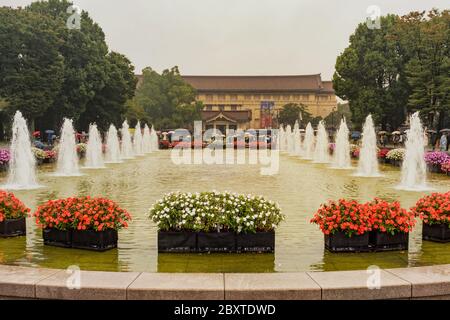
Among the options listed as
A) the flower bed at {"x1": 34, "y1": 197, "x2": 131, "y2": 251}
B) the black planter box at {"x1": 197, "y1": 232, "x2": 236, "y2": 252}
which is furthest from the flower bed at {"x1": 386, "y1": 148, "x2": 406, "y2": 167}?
the flower bed at {"x1": 34, "y1": 197, "x2": 131, "y2": 251}

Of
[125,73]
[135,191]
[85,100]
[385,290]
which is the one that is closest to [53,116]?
[85,100]

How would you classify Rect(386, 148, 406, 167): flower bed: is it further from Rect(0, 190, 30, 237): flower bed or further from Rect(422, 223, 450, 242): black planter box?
Rect(0, 190, 30, 237): flower bed

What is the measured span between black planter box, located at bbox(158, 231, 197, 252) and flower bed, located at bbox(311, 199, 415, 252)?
6.56 ft

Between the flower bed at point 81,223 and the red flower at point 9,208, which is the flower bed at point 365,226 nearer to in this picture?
the flower bed at point 81,223

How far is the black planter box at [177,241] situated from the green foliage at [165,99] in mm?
69698

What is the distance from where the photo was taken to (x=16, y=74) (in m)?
43.0

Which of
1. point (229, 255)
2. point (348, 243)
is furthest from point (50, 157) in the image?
point (348, 243)

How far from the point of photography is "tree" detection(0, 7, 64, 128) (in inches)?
1679

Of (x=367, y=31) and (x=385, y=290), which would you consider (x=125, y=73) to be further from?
(x=385, y=290)

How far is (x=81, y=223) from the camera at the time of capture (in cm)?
787

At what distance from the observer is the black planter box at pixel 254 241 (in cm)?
785
